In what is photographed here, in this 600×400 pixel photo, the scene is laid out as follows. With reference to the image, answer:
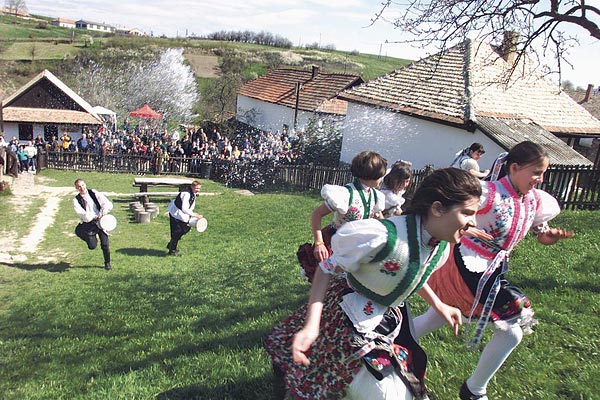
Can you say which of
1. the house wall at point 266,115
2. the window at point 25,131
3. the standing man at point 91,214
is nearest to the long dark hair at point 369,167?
the standing man at point 91,214

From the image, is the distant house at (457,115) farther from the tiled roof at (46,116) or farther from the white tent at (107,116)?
the tiled roof at (46,116)

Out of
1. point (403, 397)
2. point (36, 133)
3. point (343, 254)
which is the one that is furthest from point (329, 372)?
point (36, 133)

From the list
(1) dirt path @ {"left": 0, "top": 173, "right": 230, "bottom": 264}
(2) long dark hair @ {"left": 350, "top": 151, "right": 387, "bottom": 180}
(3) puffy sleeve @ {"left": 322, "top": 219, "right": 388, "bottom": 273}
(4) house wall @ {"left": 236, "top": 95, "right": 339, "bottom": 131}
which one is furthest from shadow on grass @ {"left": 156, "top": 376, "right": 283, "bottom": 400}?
(4) house wall @ {"left": 236, "top": 95, "right": 339, "bottom": 131}

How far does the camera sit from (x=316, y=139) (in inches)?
933

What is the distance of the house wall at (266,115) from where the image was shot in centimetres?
3036

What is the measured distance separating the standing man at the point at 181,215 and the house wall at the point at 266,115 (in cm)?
1882

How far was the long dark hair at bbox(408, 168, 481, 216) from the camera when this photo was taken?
8.23ft

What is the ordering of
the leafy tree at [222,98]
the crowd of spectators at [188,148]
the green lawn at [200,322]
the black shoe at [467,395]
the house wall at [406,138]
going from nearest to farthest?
the black shoe at [467,395] → the green lawn at [200,322] → the house wall at [406,138] → the crowd of spectators at [188,148] → the leafy tree at [222,98]

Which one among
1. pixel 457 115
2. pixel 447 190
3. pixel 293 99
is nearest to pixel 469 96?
pixel 457 115

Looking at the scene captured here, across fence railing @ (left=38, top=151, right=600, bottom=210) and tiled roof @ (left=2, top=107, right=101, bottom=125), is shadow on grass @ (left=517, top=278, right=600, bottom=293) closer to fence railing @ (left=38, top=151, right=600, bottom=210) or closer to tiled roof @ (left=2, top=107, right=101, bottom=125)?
fence railing @ (left=38, top=151, right=600, bottom=210)

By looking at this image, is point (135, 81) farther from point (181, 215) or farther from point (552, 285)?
point (552, 285)

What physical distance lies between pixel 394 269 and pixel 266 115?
110 feet

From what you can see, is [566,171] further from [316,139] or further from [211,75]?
[211,75]

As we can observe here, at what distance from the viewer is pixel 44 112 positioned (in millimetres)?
33594
